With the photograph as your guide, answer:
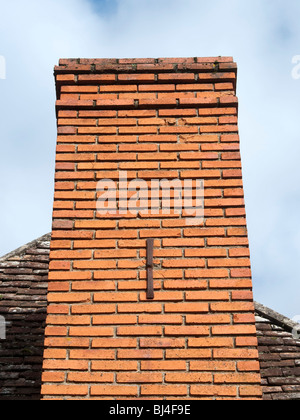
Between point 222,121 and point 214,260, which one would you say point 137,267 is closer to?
point 214,260

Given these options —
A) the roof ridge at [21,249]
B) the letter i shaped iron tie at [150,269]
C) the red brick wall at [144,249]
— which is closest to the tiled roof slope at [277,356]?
the red brick wall at [144,249]

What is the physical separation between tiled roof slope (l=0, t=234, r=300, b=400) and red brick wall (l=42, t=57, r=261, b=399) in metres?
2.00

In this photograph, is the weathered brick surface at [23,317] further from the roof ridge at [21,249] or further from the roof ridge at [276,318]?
the roof ridge at [276,318]

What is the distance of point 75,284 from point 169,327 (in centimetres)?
69

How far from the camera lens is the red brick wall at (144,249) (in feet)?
10.1

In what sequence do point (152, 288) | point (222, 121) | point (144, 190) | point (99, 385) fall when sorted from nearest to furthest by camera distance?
1. point (99, 385)
2. point (152, 288)
3. point (144, 190)
4. point (222, 121)

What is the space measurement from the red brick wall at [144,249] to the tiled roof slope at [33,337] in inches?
78.6

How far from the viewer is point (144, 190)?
3584mm

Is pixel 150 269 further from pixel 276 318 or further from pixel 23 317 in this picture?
pixel 276 318

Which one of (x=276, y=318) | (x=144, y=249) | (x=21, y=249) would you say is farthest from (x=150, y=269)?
(x=21, y=249)

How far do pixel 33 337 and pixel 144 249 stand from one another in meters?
2.58

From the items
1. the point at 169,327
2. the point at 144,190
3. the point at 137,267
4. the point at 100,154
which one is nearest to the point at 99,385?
the point at 169,327

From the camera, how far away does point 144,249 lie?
3.42m

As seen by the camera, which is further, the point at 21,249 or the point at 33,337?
the point at 21,249
